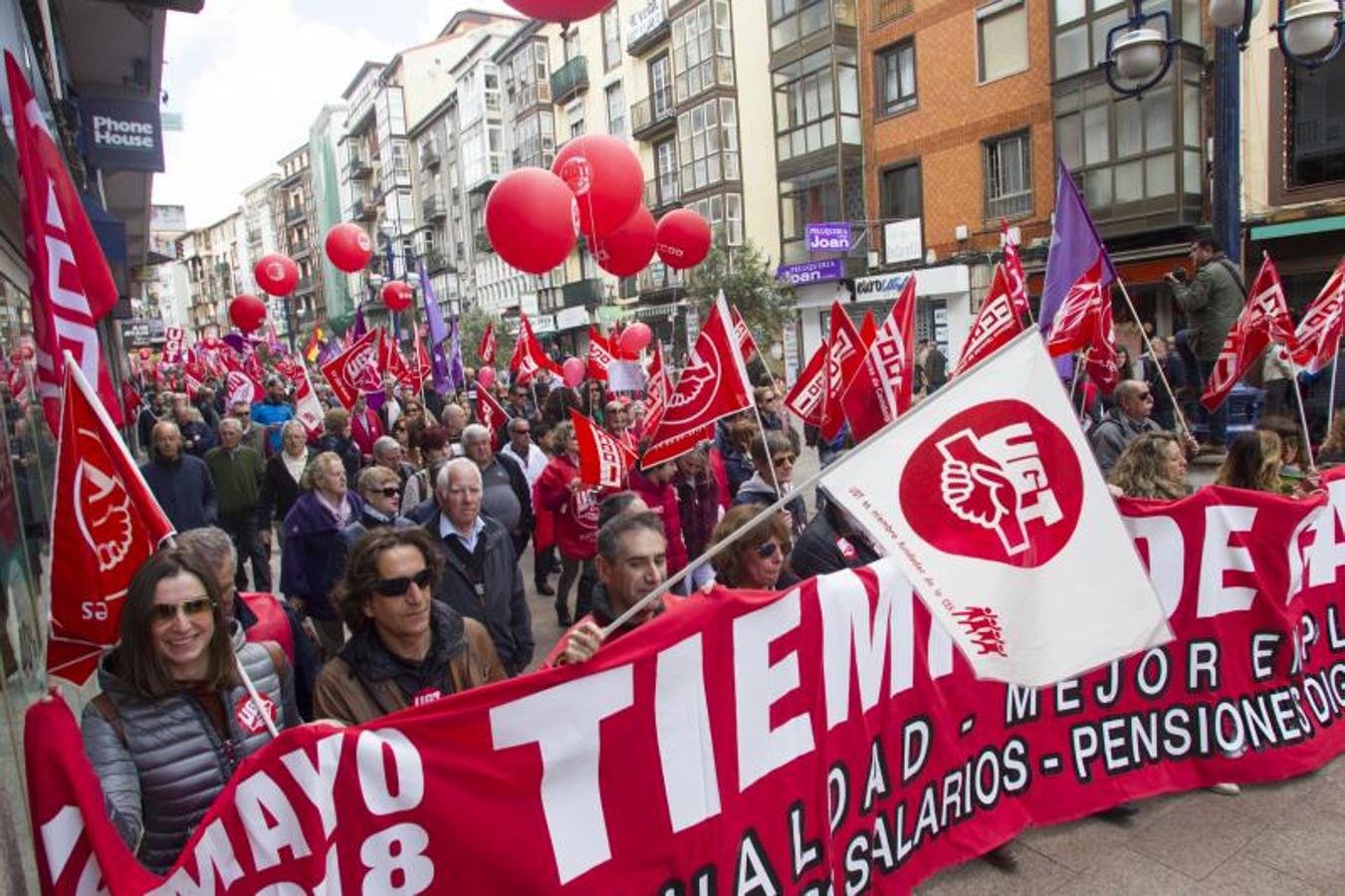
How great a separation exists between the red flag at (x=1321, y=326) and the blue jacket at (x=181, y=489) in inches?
308

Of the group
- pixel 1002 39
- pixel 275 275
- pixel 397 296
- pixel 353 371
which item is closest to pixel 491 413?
pixel 353 371

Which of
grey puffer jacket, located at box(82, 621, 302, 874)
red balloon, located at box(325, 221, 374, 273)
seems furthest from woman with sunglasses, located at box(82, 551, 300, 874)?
red balloon, located at box(325, 221, 374, 273)

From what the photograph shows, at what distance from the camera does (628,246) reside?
415 inches

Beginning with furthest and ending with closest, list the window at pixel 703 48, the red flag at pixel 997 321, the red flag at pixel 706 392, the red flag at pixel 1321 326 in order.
Answer: the window at pixel 703 48, the red flag at pixel 1321 326, the red flag at pixel 997 321, the red flag at pixel 706 392

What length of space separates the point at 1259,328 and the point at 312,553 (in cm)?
663

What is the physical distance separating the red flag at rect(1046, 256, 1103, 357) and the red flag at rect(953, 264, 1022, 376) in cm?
54

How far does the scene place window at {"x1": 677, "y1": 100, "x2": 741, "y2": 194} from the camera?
32.2m

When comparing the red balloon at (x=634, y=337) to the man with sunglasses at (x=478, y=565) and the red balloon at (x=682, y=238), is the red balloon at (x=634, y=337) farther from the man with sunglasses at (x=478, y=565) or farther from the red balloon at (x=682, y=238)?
the man with sunglasses at (x=478, y=565)

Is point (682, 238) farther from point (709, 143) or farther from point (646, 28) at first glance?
point (646, 28)

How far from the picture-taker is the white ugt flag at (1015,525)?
234 cm

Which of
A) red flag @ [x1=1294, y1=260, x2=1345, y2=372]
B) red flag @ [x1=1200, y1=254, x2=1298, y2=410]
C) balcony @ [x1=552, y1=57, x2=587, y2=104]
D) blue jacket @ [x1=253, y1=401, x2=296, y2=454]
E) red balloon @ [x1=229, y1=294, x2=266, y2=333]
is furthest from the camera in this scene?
balcony @ [x1=552, y1=57, x2=587, y2=104]

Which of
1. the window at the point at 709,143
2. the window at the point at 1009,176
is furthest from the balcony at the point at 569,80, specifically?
the window at the point at 1009,176

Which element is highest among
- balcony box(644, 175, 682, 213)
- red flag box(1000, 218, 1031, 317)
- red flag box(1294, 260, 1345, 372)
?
balcony box(644, 175, 682, 213)

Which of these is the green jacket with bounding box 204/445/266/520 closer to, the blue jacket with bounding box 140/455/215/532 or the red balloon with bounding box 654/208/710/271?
the blue jacket with bounding box 140/455/215/532
